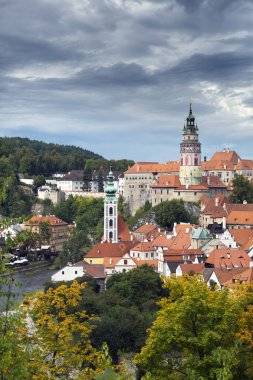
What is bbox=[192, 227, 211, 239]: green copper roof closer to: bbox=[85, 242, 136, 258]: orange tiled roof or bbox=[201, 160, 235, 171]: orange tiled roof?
bbox=[85, 242, 136, 258]: orange tiled roof

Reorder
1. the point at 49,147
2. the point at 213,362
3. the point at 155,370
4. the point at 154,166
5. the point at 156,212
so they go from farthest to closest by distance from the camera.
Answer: the point at 49,147 < the point at 154,166 < the point at 156,212 < the point at 155,370 < the point at 213,362

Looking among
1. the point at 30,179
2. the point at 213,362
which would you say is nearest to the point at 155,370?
the point at 213,362

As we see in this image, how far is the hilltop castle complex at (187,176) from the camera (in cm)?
7075

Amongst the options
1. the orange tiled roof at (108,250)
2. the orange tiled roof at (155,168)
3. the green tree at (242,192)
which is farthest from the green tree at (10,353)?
the orange tiled roof at (155,168)

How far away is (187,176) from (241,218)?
13926 millimetres

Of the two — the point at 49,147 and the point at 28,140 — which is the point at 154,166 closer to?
the point at 49,147

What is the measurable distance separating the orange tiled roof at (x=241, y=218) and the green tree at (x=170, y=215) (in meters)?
5.42

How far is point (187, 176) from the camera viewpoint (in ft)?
234

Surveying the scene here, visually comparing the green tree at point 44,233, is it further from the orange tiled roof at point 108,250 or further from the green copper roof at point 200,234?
the green copper roof at point 200,234

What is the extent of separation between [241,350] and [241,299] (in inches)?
65.0

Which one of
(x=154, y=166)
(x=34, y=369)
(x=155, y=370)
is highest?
(x=154, y=166)

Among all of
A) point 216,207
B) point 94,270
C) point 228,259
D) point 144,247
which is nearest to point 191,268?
point 228,259

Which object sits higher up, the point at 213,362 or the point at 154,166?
the point at 154,166

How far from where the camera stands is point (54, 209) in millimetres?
86062
